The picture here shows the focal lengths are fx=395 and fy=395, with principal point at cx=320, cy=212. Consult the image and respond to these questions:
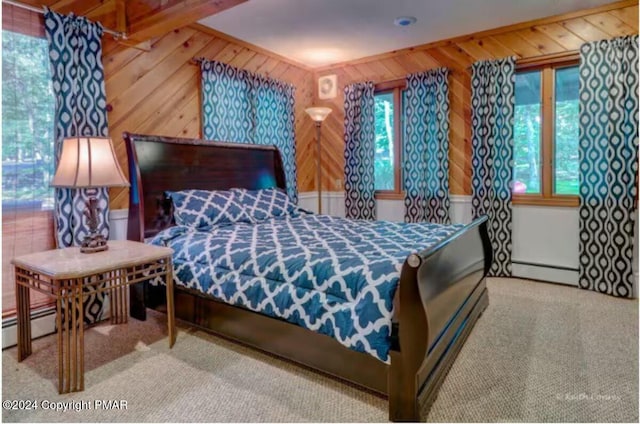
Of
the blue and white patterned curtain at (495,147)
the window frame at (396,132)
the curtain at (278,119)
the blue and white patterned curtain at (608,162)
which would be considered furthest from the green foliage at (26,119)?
the blue and white patterned curtain at (608,162)

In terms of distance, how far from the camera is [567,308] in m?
3.18

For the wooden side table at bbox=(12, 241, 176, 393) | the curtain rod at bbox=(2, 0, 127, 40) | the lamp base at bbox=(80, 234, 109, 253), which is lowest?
the wooden side table at bbox=(12, 241, 176, 393)

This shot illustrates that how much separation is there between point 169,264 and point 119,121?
1515mm

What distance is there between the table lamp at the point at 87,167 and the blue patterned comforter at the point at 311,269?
63cm

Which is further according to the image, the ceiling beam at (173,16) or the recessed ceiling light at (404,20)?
the recessed ceiling light at (404,20)

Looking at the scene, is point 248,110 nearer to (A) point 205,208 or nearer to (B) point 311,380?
(A) point 205,208

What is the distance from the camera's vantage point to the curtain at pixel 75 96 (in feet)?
9.01

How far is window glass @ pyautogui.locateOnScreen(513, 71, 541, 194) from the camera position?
400cm

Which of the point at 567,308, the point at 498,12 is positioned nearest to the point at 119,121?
the point at 498,12

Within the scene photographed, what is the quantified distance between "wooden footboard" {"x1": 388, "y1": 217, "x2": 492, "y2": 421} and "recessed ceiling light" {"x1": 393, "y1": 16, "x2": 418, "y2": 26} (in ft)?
7.53

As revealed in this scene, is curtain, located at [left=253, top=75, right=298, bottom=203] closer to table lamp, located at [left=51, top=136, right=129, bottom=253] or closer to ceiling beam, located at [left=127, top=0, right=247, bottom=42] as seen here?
ceiling beam, located at [left=127, top=0, right=247, bottom=42]

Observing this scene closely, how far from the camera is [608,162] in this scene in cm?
348

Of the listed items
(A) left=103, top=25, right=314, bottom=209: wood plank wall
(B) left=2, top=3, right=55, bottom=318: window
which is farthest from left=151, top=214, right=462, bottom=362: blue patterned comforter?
(A) left=103, top=25, right=314, bottom=209: wood plank wall

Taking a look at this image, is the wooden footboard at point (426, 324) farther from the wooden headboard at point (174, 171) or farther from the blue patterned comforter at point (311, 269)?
the wooden headboard at point (174, 171)
